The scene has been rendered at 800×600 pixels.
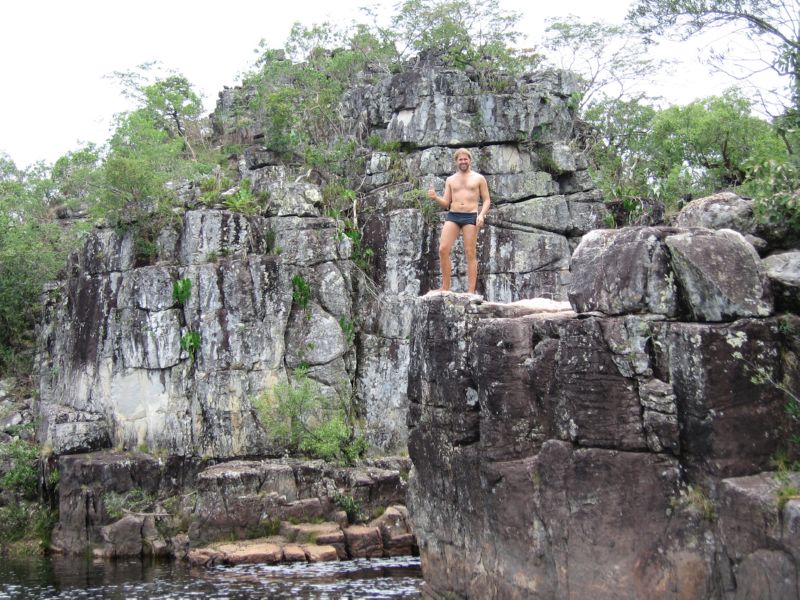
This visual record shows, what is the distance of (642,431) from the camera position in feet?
32.0

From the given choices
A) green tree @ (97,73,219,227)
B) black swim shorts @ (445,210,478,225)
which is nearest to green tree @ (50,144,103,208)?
green tree @ (97,73,219,227)

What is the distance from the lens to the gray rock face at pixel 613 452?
9305 millimetres

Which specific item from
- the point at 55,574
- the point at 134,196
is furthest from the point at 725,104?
the point at 55,574

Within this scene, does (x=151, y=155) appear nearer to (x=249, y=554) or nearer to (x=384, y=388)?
(x=384, y=388)

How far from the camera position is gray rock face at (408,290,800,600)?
930 centimetres

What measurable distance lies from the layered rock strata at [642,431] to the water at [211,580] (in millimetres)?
5592

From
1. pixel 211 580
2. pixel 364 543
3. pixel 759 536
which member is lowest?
pixel 211 580

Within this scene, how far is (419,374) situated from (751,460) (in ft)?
16.6

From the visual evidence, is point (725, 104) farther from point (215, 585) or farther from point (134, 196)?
point (215, 585)

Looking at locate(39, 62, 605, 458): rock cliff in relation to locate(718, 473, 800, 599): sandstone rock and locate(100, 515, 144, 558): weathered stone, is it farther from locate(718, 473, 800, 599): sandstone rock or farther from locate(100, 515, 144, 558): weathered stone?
locate(718, 473, 800, 599): sandstone rock

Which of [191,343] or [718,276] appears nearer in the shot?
[718,276]

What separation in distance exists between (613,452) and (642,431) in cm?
41

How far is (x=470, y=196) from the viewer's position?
14.4 m

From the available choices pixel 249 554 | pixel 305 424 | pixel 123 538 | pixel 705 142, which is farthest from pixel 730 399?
pixel 705 142
